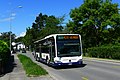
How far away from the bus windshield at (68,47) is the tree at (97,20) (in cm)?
3311

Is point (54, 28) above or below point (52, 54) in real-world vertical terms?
above

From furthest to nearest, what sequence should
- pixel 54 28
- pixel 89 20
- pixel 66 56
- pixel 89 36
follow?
pixel 54 28, pixel 89 36, pixel 89 20, pixel 66 56

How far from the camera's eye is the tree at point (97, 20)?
6000 centimetres

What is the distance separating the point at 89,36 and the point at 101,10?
6.26 m

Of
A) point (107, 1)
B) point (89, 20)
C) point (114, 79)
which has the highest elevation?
point (107, 1)

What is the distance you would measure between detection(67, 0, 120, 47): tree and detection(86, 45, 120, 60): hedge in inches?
371

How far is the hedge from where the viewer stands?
39875 millimetres

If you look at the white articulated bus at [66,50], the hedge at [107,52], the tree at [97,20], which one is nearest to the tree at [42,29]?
the tree at [97,20]

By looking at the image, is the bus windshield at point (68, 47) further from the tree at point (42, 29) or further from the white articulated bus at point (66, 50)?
the tree at point (42, 29)

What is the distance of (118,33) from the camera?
62656 mm

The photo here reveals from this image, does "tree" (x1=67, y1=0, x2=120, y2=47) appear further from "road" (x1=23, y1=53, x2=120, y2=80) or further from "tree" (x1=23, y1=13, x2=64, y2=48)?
"tree" (x1=23, y1=13, x2=64, y2=48)

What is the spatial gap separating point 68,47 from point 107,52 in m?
18.4

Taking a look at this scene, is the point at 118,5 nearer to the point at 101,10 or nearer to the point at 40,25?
the point at 101,10

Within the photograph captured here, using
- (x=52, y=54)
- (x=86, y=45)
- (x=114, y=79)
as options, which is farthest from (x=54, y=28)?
(x=114, y=79)
